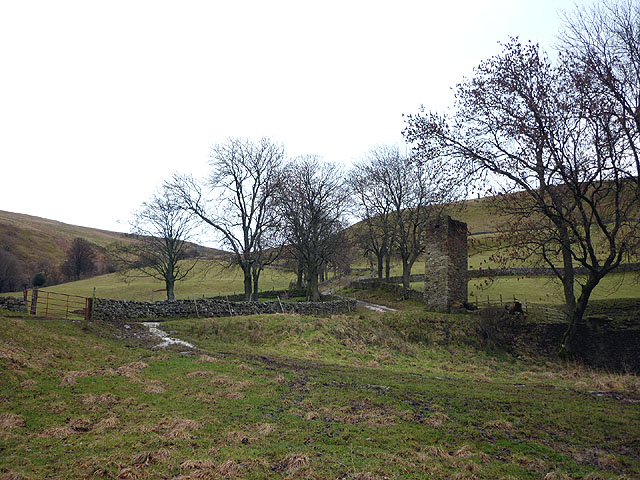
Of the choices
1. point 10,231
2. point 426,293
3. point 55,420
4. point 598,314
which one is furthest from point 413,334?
point 10,231

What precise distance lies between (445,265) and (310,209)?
1388cm

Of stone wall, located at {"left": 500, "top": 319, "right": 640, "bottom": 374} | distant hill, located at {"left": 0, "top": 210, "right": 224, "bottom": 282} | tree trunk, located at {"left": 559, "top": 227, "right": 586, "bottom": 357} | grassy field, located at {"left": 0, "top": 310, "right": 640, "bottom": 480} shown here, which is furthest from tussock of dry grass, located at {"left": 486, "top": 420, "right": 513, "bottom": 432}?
distant hill, located at {"left": 0, "top": 210, "right": 224, "bottom": 282}

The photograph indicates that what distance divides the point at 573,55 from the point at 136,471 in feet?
59.8

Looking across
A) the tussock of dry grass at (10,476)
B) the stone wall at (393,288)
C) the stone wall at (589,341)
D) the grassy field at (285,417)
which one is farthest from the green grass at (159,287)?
the tussock of dry grass at (10,476)

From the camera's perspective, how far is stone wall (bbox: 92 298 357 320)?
72.6 ft

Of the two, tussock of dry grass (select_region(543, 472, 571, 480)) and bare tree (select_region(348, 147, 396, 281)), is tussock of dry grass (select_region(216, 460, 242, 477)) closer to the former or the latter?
tussock of dry grass (select_region(543, 472, 571, 480))

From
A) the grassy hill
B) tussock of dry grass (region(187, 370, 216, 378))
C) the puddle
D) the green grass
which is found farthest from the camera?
the grassy hill

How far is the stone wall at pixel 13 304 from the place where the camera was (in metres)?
19.7

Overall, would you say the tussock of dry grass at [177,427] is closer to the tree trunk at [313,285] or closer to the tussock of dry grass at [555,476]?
the tussock of dry grass at [555,476]

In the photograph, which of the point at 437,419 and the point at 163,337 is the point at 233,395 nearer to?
the point at 437,419

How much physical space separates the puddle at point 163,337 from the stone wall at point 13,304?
5.70 m

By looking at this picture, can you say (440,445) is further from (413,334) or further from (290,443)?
(413,334)

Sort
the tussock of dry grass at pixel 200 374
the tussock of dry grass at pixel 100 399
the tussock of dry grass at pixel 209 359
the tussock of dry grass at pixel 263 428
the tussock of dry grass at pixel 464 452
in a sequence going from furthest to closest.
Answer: the tussock of dry grass at pixel 209 359 → the tussock of dry grass at pixel 200 374 → the tussock of dry grass at pixel 100 399 → the tussock of dry grass at pixel 263 428 → the tussock of dry grass at pixel 464 452

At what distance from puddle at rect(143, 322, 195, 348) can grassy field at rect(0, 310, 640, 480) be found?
1.15m
